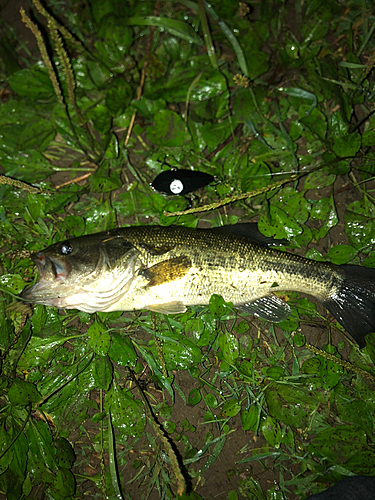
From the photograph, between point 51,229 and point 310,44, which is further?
point 310,44

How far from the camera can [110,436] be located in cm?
276

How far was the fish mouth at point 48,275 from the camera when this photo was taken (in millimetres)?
2518

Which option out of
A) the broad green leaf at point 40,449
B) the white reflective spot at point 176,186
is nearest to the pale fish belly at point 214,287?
the white reflective spot at point 176,186

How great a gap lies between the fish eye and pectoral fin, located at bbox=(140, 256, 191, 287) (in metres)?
0.62

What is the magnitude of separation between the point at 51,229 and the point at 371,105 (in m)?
3.43

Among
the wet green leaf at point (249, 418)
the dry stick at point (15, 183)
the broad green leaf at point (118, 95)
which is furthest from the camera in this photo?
the broad green leaf at point (118, 95)

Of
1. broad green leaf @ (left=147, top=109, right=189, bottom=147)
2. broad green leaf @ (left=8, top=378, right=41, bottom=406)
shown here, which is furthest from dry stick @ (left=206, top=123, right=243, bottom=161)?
broad green leaf @ (left=8, top=378, right=41, bottom=406)

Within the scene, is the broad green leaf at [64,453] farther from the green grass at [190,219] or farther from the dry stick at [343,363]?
the dry stick at [343,363]

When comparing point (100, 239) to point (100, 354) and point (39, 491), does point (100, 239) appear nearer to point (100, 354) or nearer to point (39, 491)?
point (100, 354)

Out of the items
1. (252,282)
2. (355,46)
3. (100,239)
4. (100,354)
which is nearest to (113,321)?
(100,354)

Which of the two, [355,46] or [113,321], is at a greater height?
[355,46]

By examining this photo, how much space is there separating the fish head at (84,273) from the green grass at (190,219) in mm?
386

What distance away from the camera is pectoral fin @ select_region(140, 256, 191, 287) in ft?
8.42

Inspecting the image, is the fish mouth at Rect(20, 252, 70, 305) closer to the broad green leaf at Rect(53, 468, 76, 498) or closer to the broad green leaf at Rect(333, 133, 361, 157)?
the broad green leaf at Rect(53, 468, 76, 498)
